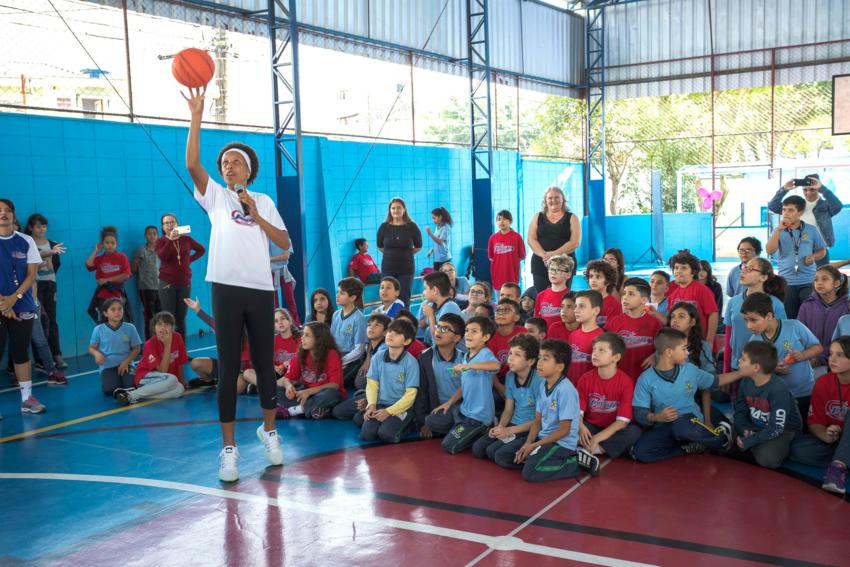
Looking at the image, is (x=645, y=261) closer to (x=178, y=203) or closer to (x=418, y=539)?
(x=178, y=203)

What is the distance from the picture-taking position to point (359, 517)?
4.01 metres

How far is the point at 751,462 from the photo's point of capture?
15.6ft

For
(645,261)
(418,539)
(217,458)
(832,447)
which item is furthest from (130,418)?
(645,261)

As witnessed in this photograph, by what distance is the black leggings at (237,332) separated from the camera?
4266 millimetres

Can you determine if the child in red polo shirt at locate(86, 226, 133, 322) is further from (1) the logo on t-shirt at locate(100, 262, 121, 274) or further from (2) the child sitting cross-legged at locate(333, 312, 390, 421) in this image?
(2) the child sitting cross-legged at locate(333, 312, 390, 421)

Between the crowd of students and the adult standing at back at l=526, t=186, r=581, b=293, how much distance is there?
14.3 inches

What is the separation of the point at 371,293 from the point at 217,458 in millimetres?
8261

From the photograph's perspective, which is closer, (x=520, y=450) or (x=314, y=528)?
(x=314, y=528)

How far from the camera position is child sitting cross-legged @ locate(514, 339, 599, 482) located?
4523mm

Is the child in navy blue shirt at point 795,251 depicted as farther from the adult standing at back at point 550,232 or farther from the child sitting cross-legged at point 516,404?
the child sitting cross-legged at point 516,404

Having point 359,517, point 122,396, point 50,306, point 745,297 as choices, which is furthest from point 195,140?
point 50,306

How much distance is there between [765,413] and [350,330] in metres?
3.54

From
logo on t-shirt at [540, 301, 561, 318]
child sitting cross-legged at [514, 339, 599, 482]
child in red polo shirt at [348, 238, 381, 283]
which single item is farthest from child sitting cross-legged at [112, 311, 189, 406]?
child in red polo shirt at [348, 238, 381, 283]

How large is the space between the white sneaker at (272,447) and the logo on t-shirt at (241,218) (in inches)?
52.8
